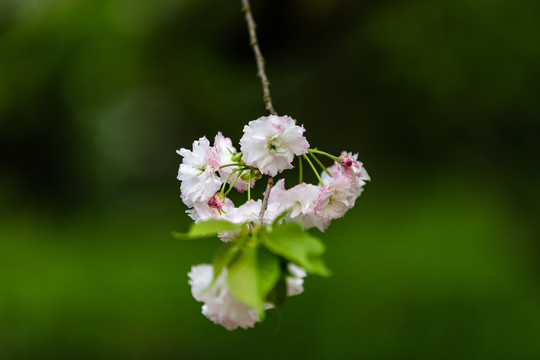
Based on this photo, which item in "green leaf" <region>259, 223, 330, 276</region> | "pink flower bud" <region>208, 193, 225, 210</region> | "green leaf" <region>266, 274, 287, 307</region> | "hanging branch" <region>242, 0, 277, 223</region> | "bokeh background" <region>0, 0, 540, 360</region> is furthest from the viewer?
"bokeh background" <region>0, 0, 540, 360</region>

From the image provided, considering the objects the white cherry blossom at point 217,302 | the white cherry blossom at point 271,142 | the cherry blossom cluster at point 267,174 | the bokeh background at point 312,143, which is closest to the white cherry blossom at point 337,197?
the cherry blossom cluster at point 267,174

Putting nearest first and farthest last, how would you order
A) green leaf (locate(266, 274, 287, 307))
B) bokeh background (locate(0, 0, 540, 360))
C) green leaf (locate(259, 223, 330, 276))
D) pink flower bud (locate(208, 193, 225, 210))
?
1. green leaf (locate(259, 223, 330, 276))
2. green leaf (locate(266, 274, 287, 307))
3. pink flower bud (locate(208, 193, 225, 210))
4. bokeh background (locate(0, 0, 540, 360))

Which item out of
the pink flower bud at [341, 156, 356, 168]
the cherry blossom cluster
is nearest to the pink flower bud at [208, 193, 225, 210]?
the cherry blossom cluster

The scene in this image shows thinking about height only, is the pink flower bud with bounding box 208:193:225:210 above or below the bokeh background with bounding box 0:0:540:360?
below

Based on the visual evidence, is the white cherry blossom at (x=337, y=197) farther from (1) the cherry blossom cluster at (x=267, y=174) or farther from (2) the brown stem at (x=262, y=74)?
(2) the brown stem at (x=262, y=74)

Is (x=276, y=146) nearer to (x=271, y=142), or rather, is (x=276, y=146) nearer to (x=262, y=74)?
(x=271, y=142)

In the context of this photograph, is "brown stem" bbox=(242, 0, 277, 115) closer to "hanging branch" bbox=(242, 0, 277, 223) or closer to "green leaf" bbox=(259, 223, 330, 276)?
"hanging branch" bbox=(242, 0, 277, 223)
